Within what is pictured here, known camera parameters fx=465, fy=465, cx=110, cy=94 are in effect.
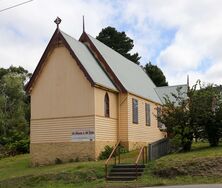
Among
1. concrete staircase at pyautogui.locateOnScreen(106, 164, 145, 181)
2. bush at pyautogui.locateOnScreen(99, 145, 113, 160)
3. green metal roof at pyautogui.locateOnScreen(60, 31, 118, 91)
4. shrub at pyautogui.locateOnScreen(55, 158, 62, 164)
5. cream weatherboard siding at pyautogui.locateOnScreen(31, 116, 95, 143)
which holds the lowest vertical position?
concrete staircase at pyautogui.locateOnScreen(106, 164, 145, 181)

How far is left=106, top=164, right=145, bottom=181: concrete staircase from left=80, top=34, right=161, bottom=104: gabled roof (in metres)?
9.75

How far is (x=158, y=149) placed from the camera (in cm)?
2798

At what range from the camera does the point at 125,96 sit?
1340 inches

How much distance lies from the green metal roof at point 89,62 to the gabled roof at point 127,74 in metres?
0.96

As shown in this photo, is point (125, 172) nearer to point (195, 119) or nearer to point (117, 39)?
point (195, 119)

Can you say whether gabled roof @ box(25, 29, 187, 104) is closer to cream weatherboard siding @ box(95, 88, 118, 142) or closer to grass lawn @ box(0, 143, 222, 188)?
cream weatherboard siding @ box(95, 88, 118, 142)

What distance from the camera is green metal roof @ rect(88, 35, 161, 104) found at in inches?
1395

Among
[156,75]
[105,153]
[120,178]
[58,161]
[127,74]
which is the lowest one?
[120,178]

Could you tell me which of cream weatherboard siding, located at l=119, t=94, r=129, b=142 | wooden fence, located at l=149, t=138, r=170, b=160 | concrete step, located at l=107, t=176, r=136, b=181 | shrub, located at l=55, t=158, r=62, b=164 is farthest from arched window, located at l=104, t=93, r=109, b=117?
concrete step, located at l=107, t=176, r=136, b=181

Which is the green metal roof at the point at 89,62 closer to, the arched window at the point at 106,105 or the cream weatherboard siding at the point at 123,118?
the arched window at the point at 106,105

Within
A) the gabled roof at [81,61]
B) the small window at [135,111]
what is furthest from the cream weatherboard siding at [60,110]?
the small window at [135,111]

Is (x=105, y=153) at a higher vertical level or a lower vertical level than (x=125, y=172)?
higher

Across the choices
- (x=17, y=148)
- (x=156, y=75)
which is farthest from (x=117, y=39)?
(x=17, y=148)

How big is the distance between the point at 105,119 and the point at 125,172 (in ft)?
24.8
